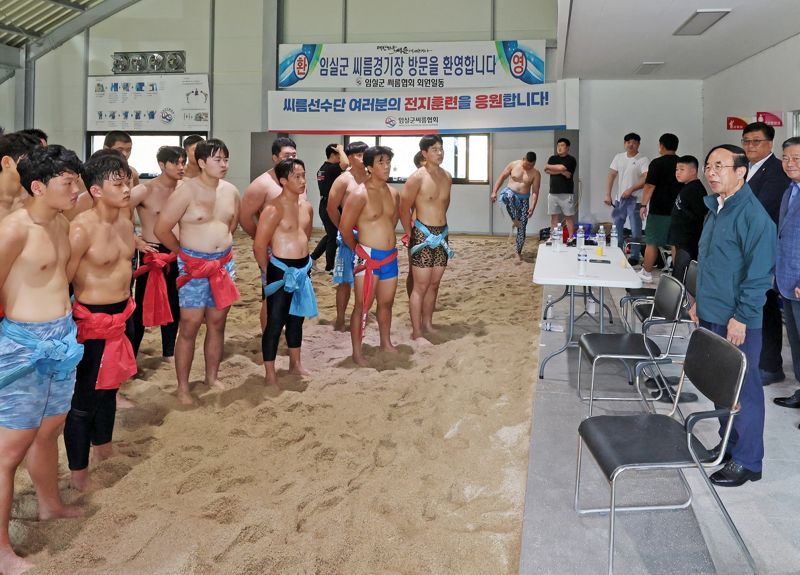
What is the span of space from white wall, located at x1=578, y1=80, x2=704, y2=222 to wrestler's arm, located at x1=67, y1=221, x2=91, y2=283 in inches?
398

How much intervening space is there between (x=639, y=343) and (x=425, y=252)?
2.01m

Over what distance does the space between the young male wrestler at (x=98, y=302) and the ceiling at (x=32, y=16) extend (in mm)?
11909

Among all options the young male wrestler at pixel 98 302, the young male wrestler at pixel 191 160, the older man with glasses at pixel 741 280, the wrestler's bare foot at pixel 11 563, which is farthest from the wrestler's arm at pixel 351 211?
the wrestler's bare foot at pixel 11 563

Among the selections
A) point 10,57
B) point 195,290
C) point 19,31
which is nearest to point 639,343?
point 195,290

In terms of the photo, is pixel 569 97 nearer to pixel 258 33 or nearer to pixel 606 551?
pixel 258 33

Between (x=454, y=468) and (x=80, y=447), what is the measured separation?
1.54 meters

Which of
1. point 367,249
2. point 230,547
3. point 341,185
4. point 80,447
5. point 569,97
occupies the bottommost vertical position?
point 230,547

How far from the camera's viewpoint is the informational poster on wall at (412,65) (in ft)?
38.6

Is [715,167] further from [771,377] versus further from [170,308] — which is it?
[170,308]

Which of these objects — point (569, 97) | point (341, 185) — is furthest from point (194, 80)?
point (341, 185)

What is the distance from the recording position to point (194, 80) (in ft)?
42.7

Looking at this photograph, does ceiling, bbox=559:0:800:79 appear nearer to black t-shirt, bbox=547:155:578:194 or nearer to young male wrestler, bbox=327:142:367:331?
black t-shirt, bbox=547:155:578:194

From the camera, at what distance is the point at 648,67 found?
32.0 ft

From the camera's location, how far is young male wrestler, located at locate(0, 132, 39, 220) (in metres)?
3.09
